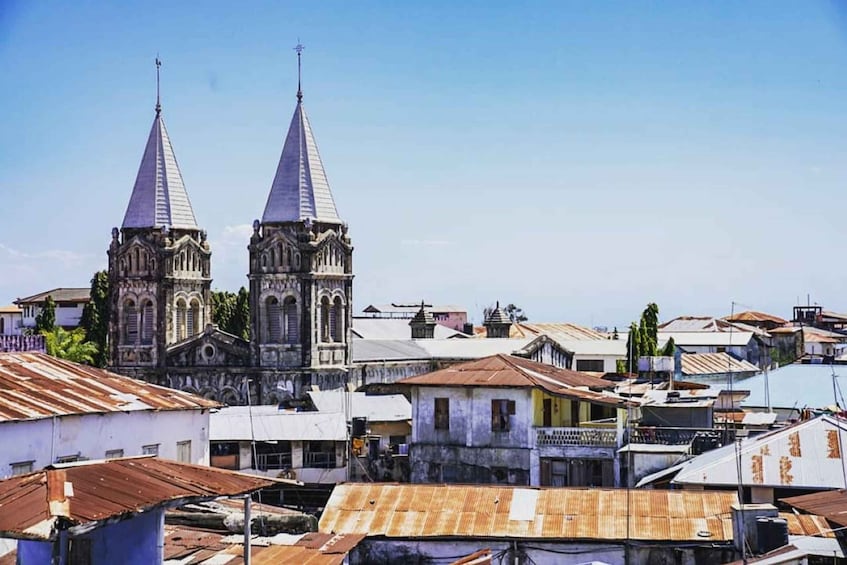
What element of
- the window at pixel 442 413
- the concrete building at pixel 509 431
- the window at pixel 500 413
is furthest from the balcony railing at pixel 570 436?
the window at pixel 442 413

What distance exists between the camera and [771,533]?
2069cm

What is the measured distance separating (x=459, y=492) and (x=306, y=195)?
45656 mm

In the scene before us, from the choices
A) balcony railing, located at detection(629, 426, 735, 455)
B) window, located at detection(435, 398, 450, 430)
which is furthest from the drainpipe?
window, located at detection(435, 398, 450, 430)

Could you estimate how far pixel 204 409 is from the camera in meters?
33.6

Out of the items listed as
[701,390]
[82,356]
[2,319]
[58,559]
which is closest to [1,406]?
[58,559]

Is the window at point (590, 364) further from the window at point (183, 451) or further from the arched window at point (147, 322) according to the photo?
the window at point (183, 451)

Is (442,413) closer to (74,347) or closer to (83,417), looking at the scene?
(83,417)

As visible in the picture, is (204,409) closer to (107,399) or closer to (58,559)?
(107,399)

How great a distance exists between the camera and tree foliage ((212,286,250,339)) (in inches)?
3612

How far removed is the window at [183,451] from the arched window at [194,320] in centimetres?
4254

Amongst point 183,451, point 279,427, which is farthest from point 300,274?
point 183,451

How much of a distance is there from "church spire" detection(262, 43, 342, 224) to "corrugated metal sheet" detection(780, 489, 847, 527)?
48.5 meters

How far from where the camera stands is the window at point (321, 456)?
1748 inches

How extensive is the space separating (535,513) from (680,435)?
12927mm
